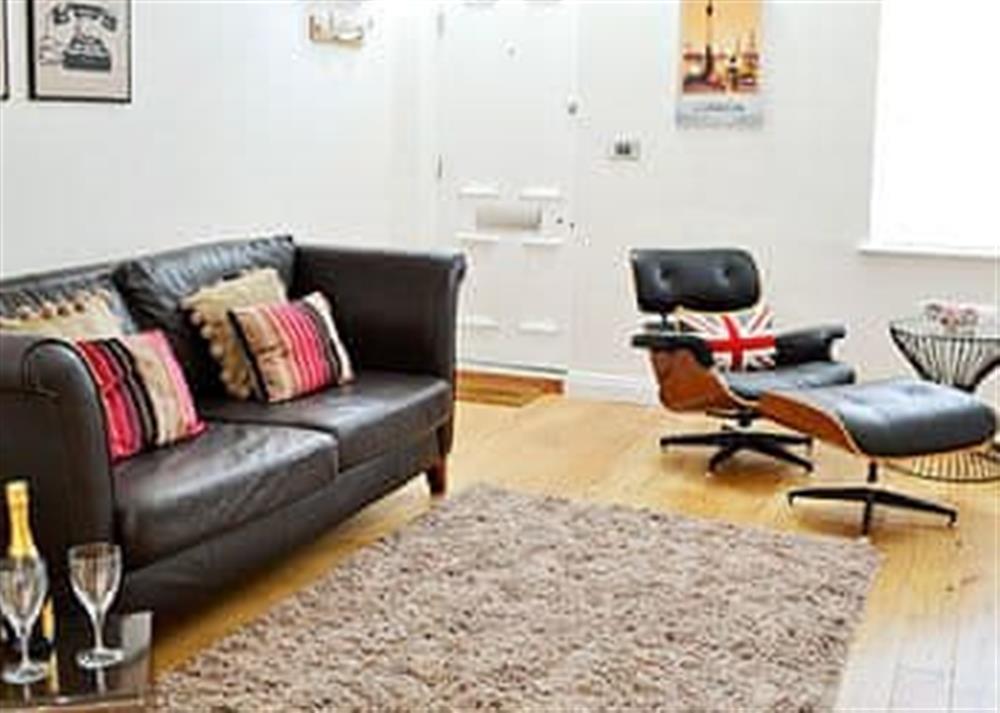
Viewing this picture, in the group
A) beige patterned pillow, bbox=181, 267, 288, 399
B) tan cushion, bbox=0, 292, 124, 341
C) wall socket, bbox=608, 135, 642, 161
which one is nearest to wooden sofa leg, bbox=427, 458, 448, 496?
beige patterned pillow, bbox=181, 267, 288, 399

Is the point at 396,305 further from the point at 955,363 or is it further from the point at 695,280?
the point at 955,363

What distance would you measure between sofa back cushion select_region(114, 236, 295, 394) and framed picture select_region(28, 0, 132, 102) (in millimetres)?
567

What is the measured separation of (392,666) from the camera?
10.8 feet

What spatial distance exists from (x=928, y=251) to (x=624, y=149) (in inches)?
55.9

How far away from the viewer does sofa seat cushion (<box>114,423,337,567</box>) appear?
316cm

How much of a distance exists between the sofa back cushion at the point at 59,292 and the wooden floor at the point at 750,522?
92 cm

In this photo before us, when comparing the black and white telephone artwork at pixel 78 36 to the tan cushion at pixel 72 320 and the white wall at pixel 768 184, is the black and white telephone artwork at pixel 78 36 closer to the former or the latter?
the tan cushion at pixel 72 320

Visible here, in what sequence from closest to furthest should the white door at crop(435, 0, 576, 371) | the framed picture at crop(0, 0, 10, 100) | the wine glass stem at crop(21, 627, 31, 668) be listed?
the wine glass stem at crop(21, 627, 31, 668), the framed picture at crop(0, 0, 10, 100), the white door at crop(435, 0, 576, 371)

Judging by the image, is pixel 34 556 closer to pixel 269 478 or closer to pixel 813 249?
pixel 269 478

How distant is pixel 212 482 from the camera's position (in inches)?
133

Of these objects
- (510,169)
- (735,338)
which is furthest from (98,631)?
(510,169)

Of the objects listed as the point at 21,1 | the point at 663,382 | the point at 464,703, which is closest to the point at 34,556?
the point at 464,703

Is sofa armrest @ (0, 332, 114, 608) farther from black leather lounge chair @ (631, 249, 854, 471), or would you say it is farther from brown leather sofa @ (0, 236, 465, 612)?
black leather lounge chair @ (631, 249, 854, 471)

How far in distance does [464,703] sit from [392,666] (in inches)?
10.6
